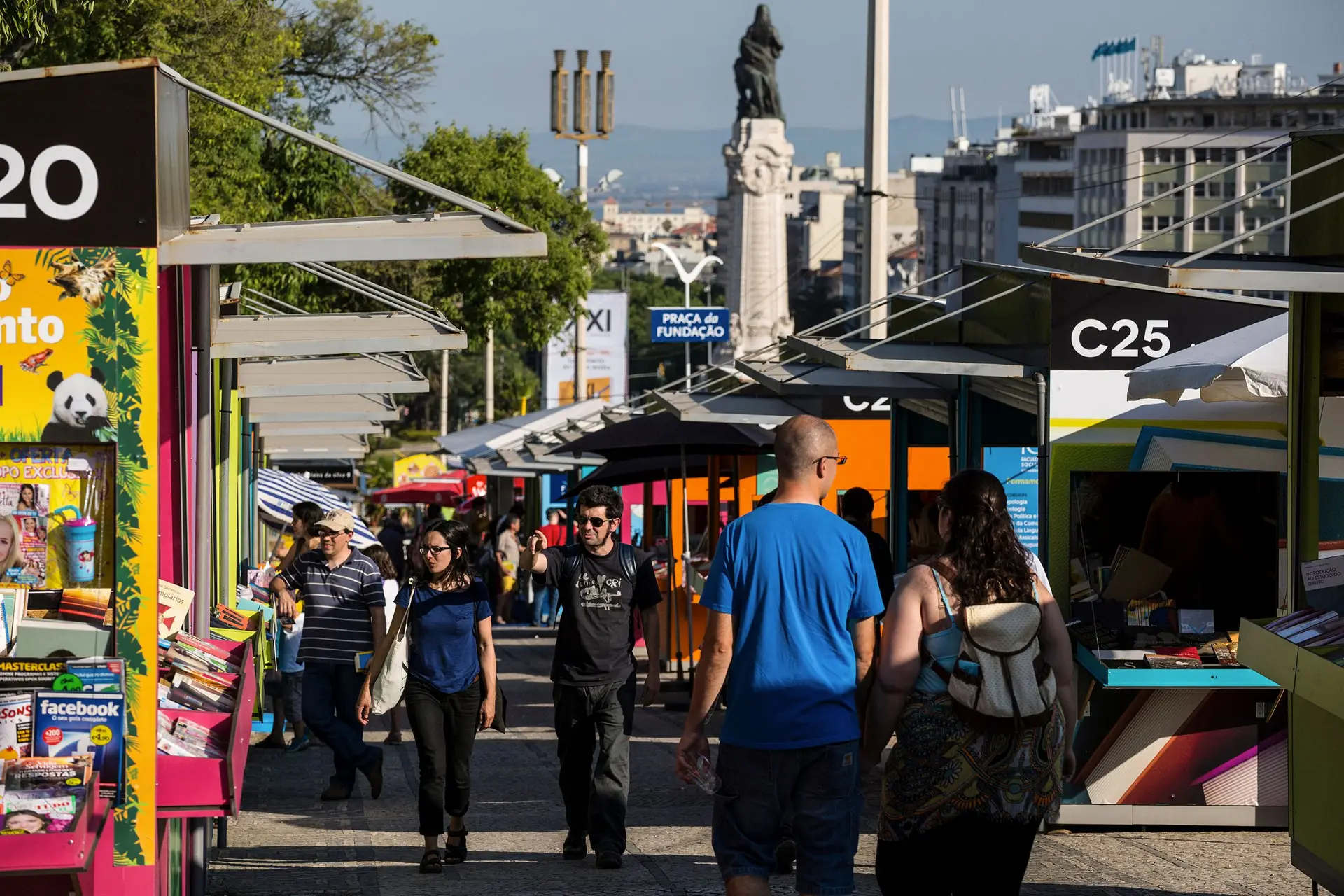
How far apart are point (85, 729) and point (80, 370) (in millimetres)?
1031

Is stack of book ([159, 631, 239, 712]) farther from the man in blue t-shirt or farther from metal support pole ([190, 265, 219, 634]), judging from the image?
the man in blue t-shirt

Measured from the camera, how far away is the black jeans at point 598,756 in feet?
25.6

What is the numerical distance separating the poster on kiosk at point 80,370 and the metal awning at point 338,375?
21.9 feet

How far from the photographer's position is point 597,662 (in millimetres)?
7891

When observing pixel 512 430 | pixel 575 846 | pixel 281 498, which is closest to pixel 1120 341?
pixel 575 846

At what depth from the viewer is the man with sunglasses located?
7.83m

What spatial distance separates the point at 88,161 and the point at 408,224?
3.70 ft

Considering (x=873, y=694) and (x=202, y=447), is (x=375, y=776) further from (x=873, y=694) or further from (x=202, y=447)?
(x=873, y=694)

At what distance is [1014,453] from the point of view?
13.4 m

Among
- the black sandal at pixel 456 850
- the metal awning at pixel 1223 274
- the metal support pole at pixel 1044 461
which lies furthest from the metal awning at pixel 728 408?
the metal awning at pixel 1223 274

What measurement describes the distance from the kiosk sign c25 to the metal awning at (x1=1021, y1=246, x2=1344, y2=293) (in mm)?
3470

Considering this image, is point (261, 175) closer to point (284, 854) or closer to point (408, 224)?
point (284, 854)

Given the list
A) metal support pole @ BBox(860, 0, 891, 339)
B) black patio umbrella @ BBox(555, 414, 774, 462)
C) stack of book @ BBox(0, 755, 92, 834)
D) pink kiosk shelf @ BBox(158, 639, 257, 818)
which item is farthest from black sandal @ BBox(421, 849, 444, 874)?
metal support pole @ BBox(860, 0, 891, 339)

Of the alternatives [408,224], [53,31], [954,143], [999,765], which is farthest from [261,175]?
[954,143]
